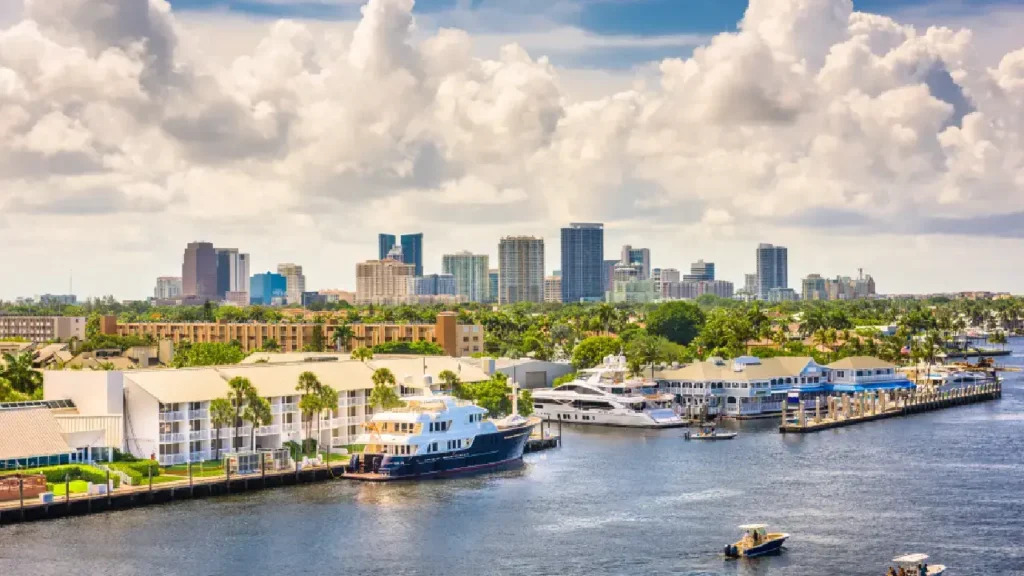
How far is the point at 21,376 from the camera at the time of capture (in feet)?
349

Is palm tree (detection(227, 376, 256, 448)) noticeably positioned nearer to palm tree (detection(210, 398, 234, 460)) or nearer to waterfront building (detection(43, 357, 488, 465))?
palm tree (detection(210, 398, 234, 460))

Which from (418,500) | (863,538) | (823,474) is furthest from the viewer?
(823,474)

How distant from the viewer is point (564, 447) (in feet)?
368

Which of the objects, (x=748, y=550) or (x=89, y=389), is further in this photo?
(x=89, y=389)

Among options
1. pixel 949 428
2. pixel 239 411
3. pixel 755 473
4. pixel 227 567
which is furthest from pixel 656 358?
pixel 227 567

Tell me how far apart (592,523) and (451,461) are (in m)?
21.6

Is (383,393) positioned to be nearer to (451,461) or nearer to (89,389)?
(451,461)

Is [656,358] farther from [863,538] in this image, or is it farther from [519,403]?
[863,538]

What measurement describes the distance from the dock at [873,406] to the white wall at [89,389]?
61.7 m

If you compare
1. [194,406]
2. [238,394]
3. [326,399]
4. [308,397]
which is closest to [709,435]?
[326,399]

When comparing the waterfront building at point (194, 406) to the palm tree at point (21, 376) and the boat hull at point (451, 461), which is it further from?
the palm tree at point (21, 376)

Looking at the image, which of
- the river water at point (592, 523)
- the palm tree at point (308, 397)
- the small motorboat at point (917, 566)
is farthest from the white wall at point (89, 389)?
the small motorboat at point (917, 566)

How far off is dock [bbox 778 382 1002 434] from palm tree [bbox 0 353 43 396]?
65.8 metres

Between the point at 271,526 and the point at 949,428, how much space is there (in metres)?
76.5
